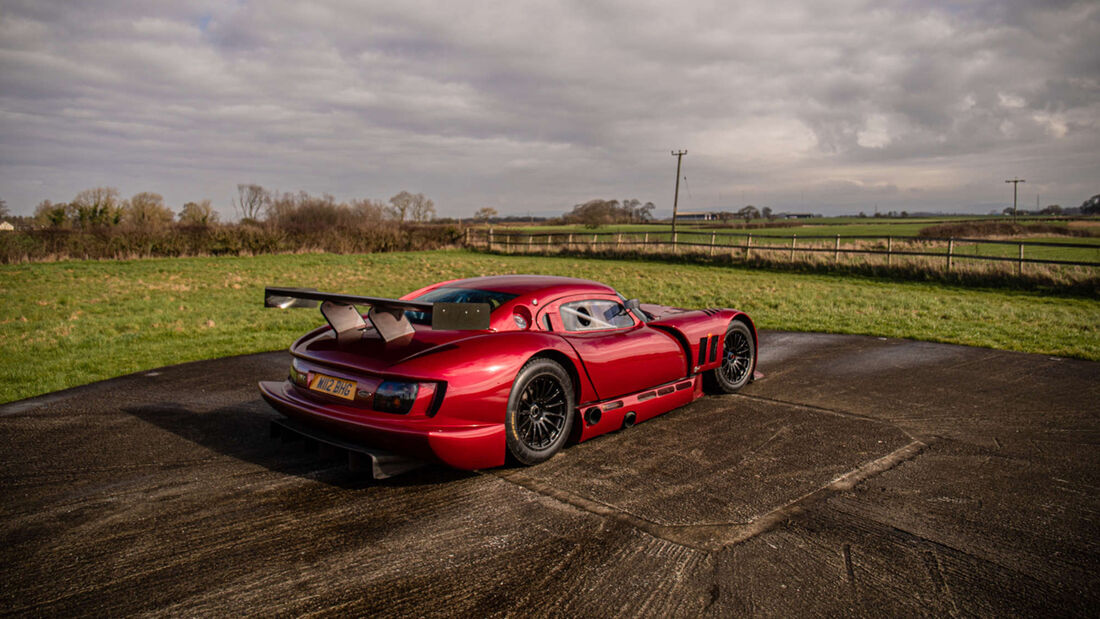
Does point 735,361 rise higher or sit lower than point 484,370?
lower

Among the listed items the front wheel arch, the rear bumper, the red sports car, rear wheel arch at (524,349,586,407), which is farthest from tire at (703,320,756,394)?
the rear bumper

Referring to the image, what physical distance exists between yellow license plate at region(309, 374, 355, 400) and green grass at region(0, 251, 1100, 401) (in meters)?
4.29

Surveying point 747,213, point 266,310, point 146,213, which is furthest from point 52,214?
point 747,213

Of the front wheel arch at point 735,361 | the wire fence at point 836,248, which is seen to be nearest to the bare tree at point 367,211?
the wire fence at point 836,248

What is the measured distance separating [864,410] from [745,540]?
293 centimetres

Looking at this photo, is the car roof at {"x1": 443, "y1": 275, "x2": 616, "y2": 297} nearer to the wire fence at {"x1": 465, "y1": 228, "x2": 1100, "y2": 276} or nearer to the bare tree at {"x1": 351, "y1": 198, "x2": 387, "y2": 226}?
the wire fence at {"x1": 465, "y1": 228, "x2": 1100, "y2": 276}

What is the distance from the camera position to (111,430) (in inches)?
193

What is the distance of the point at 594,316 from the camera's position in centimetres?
493

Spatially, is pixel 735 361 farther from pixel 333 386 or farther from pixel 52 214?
pixel 52 214

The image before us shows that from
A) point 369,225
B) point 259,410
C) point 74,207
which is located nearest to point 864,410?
point 259,410

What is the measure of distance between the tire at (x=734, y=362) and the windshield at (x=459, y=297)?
7.69 feet

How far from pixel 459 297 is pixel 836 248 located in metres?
21.0

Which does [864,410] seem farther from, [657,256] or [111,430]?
[657,256]

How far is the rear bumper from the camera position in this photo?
3496 millimetres
